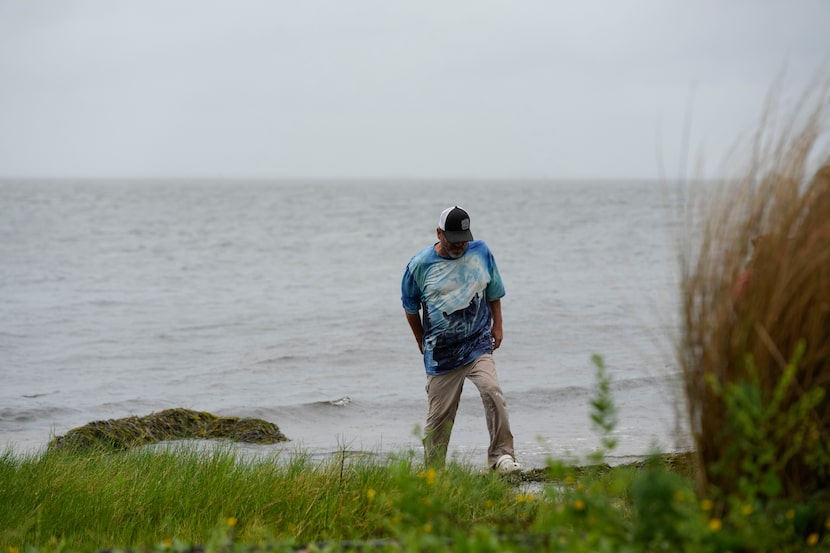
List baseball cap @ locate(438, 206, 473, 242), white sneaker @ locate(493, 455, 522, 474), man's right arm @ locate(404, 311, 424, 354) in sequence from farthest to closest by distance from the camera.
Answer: man's right arm @ locate(404, 311, 424, 354), white sneaker @ locate(493, 455, 522, 474), baseball cap @ locate(438, 206, 473, 242)

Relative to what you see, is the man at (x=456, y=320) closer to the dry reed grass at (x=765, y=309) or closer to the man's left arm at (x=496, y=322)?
the man's left arm at (x=496, y=322)

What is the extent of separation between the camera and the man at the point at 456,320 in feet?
24.5

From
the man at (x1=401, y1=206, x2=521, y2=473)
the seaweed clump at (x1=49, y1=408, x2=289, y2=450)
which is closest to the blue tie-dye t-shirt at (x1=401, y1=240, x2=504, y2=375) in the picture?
the man at (x1=401, y1=206, x2=521, y2=473)

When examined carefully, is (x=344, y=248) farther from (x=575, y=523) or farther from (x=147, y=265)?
(x=575, y=523)

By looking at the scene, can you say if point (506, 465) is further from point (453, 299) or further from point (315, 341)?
point (315, 341)

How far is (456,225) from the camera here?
7.28 meters

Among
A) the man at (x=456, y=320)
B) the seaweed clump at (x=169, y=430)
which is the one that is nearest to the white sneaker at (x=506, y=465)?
the man at (x=456, y=320)

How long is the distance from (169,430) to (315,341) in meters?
8.89

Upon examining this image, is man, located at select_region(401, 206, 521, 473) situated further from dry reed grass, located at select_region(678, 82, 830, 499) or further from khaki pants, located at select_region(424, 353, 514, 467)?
dry reed grass, located at select_region(678, 82, 830, 499)

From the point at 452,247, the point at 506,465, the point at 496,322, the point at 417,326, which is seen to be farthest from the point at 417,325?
the point at 506,465

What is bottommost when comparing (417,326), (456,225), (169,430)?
(169,430)

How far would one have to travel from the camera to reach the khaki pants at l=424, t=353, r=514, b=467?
7.66m

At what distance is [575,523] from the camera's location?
3762 mm

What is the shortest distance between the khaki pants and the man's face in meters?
0.87
